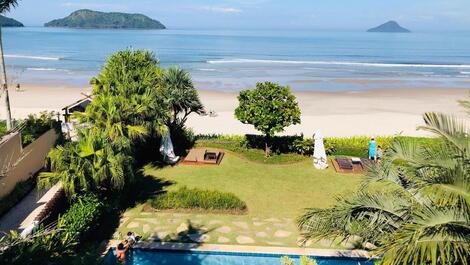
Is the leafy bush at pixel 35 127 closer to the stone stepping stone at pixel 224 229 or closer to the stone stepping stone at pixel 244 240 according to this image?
the stone stepping stone at pixel 224 229

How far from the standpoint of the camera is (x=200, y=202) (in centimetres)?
1420

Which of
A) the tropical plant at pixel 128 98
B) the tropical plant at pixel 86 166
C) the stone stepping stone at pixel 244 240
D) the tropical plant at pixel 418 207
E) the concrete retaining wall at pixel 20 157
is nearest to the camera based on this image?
the tropical plant at pixel 418 207

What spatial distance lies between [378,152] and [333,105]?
50.9ft

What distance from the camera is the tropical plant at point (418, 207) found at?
18.7 feet

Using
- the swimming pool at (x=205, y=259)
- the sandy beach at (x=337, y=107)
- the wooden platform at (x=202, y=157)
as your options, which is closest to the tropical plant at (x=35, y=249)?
the swimming pool at (x=205, y=259)

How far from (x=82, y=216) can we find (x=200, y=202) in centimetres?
386

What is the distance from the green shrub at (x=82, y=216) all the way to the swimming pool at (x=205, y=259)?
3.03ft

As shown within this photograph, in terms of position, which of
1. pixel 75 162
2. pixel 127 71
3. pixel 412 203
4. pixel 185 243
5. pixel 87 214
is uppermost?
pixel 127 71

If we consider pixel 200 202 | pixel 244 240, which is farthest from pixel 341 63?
pixel 244 240

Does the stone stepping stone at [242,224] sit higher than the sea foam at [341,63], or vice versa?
the sea foam at [341,63]

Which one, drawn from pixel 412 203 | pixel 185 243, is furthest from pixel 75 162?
pixel 412 203

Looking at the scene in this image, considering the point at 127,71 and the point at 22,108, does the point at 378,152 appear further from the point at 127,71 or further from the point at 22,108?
the point at 22,108

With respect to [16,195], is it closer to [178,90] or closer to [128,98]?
[128,98]

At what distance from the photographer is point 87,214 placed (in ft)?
38.2
